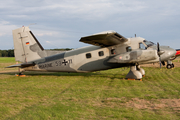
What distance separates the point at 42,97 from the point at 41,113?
2542 mm

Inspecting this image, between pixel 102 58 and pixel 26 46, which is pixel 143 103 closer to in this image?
pixel 102 58

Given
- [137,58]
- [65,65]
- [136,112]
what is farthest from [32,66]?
[136,112]

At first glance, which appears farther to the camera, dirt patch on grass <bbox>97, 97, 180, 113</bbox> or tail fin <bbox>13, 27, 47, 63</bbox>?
tail fin <bbox>13, 27, 47, 63</bbox>

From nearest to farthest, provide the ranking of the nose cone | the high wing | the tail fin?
the high wing
the nose cone
the tail fin

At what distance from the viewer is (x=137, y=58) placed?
12539 millimetres

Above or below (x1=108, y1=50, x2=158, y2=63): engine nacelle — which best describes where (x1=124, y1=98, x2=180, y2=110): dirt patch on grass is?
below

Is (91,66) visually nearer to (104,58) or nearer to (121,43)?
(104,58)

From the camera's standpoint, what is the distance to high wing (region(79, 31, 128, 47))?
1164 cm

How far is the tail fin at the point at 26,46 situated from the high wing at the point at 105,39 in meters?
6.23

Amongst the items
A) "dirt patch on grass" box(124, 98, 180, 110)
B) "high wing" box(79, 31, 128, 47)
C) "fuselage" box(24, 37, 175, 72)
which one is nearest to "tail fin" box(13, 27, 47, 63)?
"fuselage" box(24, 37, 175, 72)

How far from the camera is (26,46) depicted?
16.7 m

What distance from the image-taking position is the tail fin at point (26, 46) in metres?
16.6

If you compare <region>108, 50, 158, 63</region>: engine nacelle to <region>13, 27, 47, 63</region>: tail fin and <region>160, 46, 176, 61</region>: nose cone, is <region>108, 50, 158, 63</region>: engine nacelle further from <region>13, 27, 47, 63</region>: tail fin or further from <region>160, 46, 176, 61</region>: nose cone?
<region>13, 27, 47, 63</region>: tail fin

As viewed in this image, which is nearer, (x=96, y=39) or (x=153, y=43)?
(x=96, y=39)
